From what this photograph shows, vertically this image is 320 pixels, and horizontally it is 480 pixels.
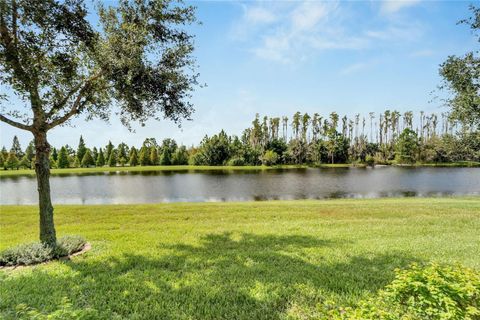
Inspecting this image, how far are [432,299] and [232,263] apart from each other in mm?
3937

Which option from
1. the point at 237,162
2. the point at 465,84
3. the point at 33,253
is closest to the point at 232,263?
the point at 33,253

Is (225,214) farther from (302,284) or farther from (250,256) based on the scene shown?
(302,284)

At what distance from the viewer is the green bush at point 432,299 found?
3.05 m

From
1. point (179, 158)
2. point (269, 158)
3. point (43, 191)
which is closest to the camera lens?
point (43, 191)

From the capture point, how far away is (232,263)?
629 centimetres

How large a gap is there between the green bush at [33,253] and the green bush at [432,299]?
6709 millimetres

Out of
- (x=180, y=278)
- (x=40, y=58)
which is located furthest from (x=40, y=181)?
(x=180, y=278)

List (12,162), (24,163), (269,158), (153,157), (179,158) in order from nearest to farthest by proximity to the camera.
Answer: (269,158), (12,162), (24,163), (153,157), (179,158)

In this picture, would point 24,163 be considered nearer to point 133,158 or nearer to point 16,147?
point 16,147

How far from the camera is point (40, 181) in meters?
7.23

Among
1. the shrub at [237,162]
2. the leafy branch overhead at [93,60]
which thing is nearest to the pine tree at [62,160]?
the shrub at [237,162]

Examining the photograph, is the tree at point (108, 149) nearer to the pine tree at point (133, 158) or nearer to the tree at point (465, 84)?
the pine tree at point (133, 158)

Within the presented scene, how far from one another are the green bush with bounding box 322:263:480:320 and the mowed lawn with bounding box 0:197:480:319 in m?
0.91

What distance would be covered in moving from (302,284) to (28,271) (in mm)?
5922
